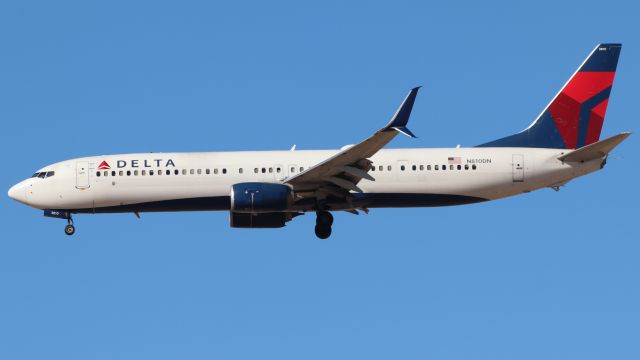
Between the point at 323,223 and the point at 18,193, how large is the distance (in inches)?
460

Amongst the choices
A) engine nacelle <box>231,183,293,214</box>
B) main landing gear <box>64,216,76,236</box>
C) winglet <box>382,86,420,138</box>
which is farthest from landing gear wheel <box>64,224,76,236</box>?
winglet <box>382,86,420,138</box>

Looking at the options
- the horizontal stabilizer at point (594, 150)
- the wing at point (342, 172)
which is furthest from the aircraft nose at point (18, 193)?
the horizontal stabilizer at point (594, 150)

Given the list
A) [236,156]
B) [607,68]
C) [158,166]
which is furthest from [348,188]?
[607,68]

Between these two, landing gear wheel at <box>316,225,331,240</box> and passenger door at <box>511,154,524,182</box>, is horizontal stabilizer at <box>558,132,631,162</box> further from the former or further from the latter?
landing gear wheel at <box>316,225,331,240</box>

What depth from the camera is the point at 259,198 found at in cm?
3866

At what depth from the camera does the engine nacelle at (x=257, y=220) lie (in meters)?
41.0

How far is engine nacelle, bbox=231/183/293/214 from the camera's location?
38656 millimetres

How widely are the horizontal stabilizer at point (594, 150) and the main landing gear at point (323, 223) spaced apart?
876cm

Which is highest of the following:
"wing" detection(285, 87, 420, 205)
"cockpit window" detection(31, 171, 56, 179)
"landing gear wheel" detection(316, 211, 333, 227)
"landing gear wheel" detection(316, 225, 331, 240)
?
"cockpit window" detection(31, 171, 56, 179)

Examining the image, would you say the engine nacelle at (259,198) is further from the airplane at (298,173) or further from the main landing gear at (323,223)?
the main landing gear at (323,223)

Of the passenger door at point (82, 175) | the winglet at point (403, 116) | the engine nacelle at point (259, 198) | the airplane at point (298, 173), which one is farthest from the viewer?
the passenger door at point (82, 175)

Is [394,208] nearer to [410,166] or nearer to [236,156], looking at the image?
[410,166]

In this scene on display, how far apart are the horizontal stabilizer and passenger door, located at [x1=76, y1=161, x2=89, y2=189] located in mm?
17567

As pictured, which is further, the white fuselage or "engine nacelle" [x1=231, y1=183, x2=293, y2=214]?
the white fuselage
